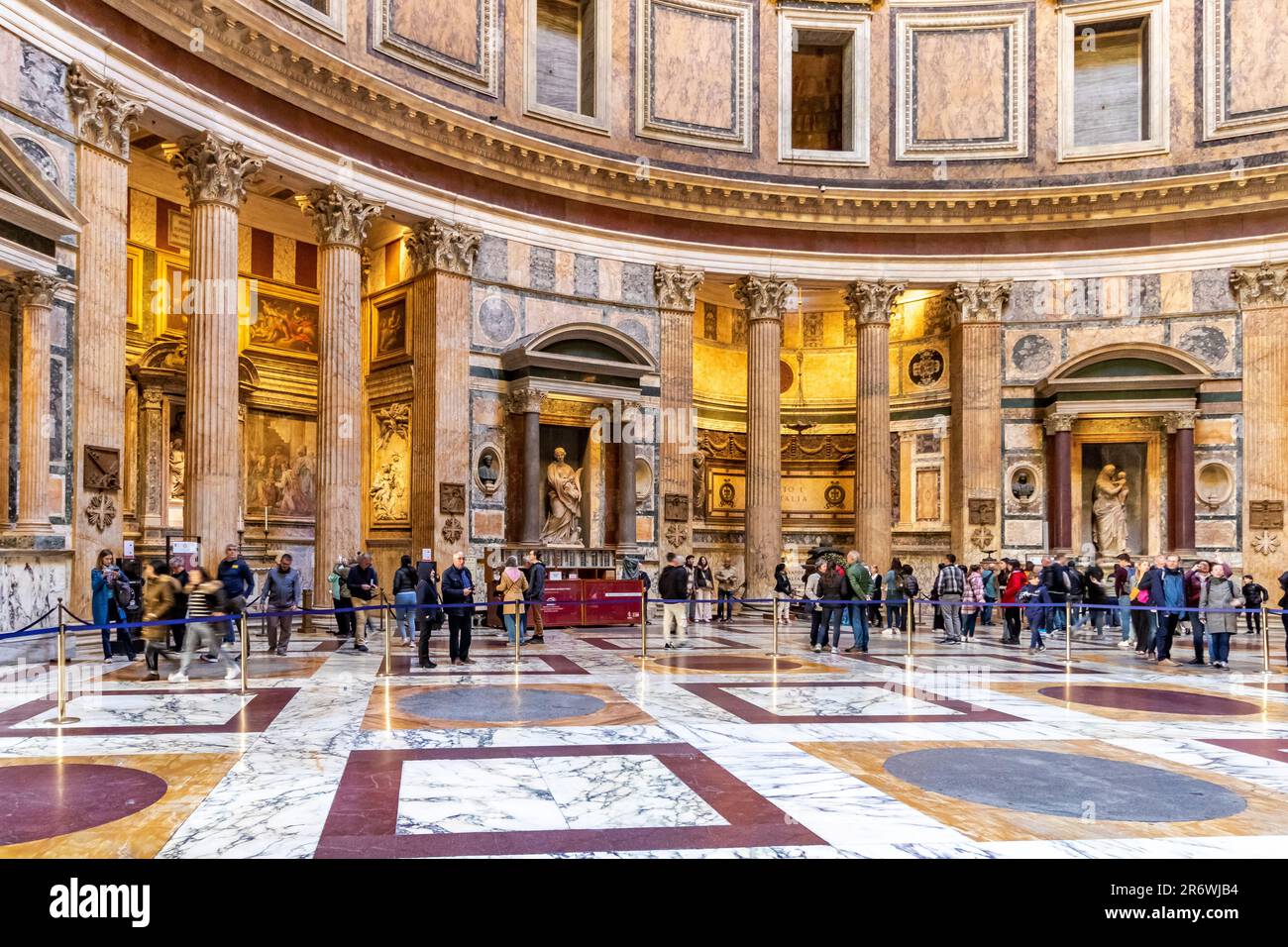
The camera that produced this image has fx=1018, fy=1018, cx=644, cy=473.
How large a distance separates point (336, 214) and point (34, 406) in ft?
25.5

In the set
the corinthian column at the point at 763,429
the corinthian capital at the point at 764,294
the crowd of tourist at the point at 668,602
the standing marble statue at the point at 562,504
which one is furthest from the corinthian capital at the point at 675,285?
the crowd of tourist at the point at 668,602

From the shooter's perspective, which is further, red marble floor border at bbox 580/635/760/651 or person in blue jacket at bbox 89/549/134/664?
red marble floor border at bbox 580/635/760/651

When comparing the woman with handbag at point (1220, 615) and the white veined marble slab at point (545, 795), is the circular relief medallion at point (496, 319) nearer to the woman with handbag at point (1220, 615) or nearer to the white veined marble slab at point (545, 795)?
the woman with handbag at point (1220, 615)

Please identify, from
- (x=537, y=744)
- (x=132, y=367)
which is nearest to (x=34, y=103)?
(x=132, y=367)

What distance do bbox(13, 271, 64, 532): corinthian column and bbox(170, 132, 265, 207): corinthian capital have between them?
404 centimetres

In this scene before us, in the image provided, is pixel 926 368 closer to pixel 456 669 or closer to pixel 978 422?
pixel 978 422

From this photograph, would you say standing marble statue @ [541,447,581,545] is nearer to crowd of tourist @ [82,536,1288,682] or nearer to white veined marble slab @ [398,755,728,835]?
crowd of tourist @ [82,536,1288,682]

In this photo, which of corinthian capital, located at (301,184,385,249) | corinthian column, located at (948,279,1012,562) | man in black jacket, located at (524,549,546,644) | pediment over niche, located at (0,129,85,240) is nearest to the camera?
pediment over niche, located at (0,129,85,240)

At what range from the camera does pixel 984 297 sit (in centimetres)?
2684

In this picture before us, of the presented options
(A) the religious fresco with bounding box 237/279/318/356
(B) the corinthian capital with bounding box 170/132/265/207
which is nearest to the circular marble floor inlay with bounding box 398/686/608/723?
(B) the corinthian capital with bounding box 170/132/265/207

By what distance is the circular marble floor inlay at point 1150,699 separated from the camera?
10.1 m

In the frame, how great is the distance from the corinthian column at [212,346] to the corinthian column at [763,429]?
41.7 ft

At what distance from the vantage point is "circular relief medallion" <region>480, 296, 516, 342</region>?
75.6 feet

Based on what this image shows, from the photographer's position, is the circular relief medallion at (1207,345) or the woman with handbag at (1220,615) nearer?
the woman with handbag at (1220,615)
